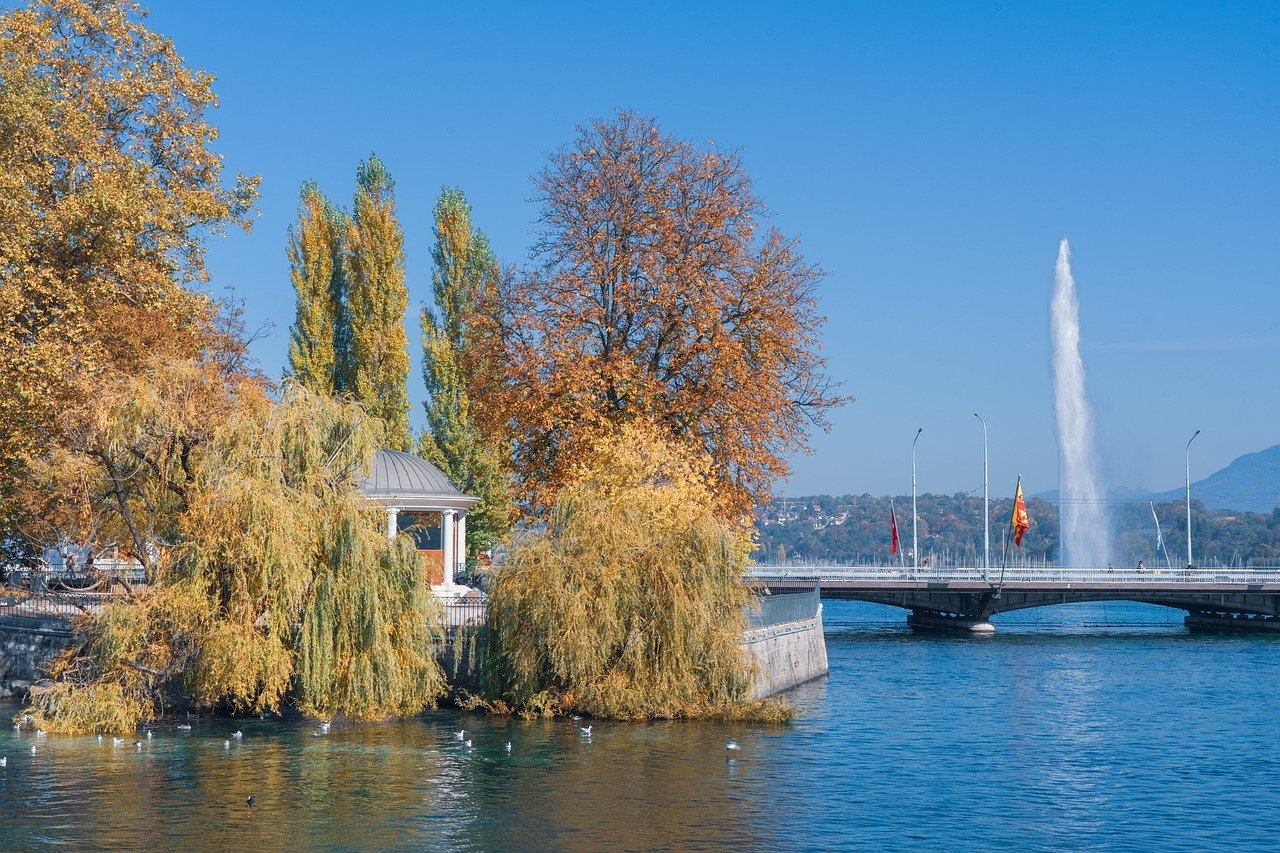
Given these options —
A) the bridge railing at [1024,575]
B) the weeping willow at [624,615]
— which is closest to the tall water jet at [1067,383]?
the bridge railing at [1024,575]

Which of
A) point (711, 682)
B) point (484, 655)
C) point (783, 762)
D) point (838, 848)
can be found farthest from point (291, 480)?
point (838, 848)

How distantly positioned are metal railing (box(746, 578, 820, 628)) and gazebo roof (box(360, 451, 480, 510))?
10555 mm

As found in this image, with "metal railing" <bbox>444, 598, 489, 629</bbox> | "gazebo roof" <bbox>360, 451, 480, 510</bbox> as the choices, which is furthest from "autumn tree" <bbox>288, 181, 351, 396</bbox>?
"metal railing" <bbox>444, 598, 489, 629</bbox>

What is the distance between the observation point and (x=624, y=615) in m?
33.3

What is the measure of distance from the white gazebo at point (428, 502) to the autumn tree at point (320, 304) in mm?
20947

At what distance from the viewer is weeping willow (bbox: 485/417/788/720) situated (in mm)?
33062

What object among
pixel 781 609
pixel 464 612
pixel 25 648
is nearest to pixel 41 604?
pixel 25 648

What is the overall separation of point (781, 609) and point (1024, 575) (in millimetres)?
41252

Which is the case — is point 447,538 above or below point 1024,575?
above

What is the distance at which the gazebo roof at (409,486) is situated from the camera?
43188 millimetres

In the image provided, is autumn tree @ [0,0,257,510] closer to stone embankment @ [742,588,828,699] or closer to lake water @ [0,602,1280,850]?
lake water @ [0,602,1280,850]

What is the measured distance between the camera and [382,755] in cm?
2916

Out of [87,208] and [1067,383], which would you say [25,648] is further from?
[1067,383]

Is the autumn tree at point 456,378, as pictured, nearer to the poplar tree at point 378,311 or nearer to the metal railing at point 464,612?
the poplar tree at point 378,311
